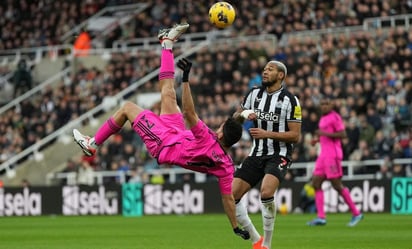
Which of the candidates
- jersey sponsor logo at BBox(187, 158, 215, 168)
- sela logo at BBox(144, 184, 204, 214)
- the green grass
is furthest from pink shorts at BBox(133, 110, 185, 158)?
sela logo at BBox(144, 184, 204, 214)

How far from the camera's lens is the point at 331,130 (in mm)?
21203

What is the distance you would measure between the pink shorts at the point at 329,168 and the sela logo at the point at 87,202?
9027mm

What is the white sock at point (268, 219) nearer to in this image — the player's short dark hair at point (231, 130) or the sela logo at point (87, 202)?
the player's short dark hair at point (231, 130)

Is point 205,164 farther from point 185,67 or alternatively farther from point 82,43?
point 82,43

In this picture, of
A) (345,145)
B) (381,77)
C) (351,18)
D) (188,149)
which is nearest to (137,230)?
(188,149)

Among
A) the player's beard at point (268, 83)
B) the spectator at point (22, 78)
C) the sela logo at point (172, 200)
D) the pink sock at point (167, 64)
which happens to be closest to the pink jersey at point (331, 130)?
the player's beard at point (268, 83)

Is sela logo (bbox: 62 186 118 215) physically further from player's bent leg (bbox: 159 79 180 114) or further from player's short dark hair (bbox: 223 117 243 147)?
player's short dark hair (bbox: 223 117 243 147)

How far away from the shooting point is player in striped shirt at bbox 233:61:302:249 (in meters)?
14.3

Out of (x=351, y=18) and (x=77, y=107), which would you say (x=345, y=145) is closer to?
(x=351, y=18)

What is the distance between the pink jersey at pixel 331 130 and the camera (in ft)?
69.3

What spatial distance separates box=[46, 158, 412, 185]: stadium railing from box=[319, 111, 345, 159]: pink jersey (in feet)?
18.7

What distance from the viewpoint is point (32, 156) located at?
3512 cm

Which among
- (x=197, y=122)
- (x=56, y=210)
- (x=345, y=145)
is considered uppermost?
(x=197, y=122)

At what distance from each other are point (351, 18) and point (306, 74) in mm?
3104
